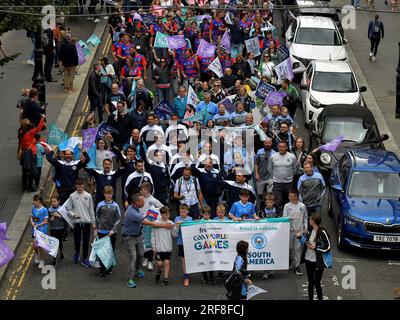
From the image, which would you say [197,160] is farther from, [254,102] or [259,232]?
[254,102]

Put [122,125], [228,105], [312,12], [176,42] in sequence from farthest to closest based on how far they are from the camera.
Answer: [312,12]
[176,42]
[228,105]
[122,125]

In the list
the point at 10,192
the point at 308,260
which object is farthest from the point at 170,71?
the point at 308,260

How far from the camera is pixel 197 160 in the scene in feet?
80.0

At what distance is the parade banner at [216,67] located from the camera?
31439 millimetres

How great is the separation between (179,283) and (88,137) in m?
4.66

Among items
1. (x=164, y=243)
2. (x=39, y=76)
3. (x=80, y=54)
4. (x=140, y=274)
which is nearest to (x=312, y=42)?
(x=80, y=54)

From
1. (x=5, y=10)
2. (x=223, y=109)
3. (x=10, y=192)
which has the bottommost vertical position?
(x=10, y=192)

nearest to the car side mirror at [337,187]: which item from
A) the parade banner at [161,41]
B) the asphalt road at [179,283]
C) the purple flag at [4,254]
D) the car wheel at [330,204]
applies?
the car wheel at [330,204]

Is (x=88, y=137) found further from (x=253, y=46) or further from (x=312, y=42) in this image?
(x=312, y=42)

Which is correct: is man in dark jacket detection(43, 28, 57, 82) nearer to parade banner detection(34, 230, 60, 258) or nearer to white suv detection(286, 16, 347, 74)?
white suv detection(286, 16, 347, 74)

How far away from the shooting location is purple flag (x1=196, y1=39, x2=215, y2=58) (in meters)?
32.2

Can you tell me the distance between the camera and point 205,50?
3219 centimetres

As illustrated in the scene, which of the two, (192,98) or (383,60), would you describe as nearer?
(192,98)
